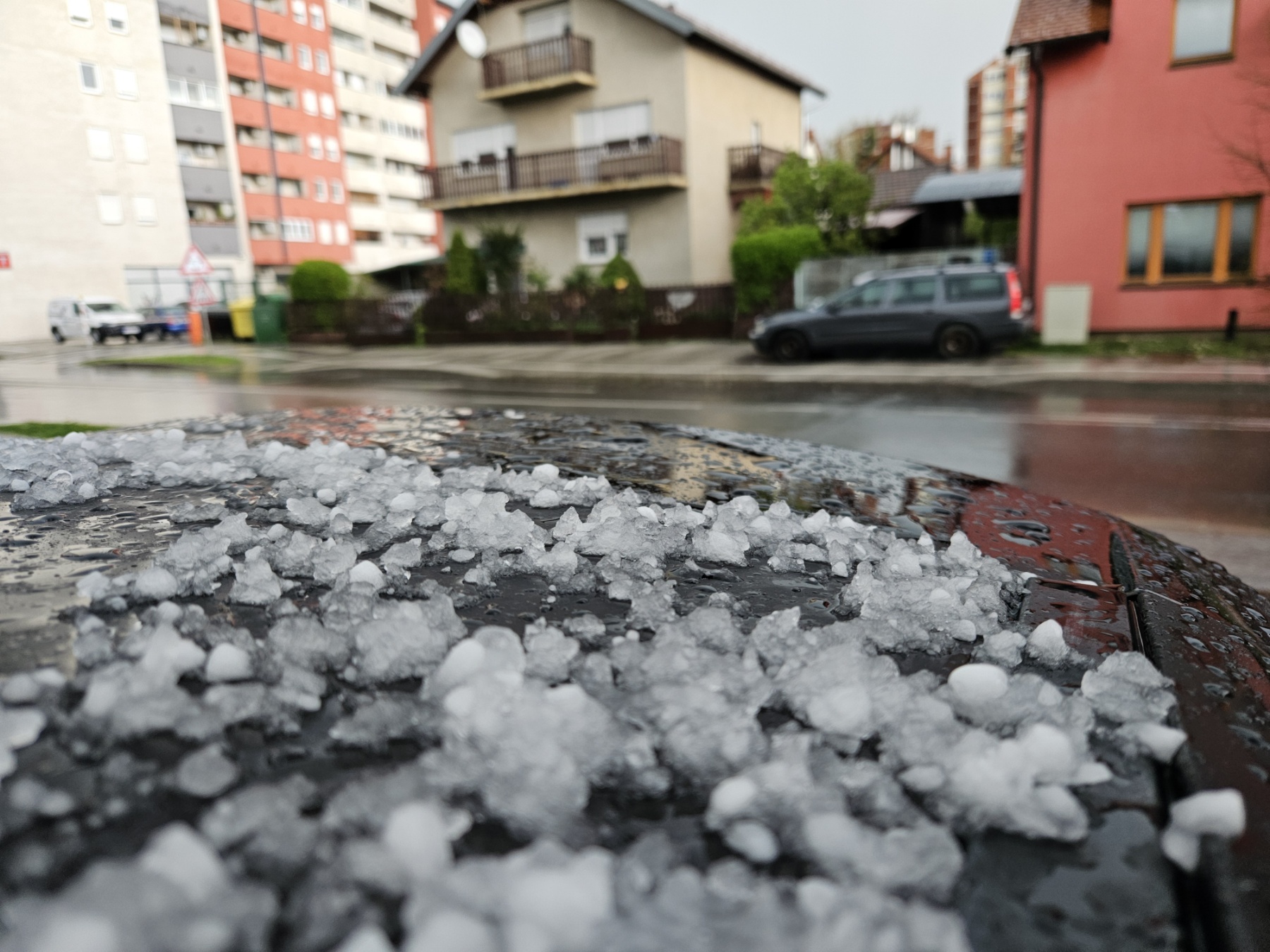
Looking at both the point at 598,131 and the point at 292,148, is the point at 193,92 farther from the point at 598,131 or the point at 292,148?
the point at 292,148

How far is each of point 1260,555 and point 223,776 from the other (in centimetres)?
543

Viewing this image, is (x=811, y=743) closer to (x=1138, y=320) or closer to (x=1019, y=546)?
(x=1019, y=546)

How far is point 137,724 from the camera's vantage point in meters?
0.82

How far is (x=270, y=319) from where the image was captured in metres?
27.0

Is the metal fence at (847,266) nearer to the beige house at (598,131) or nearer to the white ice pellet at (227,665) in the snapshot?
the beige house at (598,131)

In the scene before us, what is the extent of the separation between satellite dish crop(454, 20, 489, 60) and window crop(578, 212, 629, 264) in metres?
5.63

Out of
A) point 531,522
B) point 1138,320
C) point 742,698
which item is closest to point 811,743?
point 742,698

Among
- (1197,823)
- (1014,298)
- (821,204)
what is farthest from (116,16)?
(821,204)

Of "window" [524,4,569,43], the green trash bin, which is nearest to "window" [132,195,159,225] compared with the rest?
the green trash bin

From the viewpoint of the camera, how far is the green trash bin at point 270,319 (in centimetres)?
2684

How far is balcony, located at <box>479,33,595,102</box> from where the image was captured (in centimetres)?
2405

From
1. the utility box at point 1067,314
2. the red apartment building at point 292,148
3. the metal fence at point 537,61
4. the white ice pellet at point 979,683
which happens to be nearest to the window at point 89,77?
the white ice pellet at point 979,683

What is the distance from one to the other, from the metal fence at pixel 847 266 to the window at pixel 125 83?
1674cm

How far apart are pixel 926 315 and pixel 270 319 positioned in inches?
828
